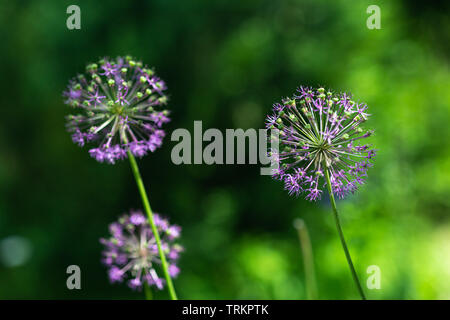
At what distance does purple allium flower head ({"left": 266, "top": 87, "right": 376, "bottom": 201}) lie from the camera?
192 centimetres

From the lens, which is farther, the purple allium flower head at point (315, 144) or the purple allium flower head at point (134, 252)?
the purple allium flower head at point (134, 252)

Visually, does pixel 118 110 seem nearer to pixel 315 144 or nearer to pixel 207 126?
pixel 315 144

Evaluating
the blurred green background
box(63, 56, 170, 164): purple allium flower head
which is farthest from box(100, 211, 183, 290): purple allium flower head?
the blurred green background

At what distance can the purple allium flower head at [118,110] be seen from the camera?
2.18m

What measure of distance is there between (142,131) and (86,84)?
0.38 metres

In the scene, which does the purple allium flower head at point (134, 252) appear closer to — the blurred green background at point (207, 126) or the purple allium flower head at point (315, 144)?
the purple allium flower head at point (315, 144)

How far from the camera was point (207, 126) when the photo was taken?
29.8ft

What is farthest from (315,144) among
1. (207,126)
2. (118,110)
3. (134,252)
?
(207,126)

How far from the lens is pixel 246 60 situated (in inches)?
345

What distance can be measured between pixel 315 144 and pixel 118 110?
3.27 feet

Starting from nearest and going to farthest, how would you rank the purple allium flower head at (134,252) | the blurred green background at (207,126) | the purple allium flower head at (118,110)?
the purple allium flower head at (118,110)
the purple allium flower head at (134,252)
the blurred green background at (207,126)

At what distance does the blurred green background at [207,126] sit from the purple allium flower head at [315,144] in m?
4.71

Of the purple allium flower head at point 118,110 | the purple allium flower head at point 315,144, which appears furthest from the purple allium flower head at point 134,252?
the purple allium flower head at point 315,144

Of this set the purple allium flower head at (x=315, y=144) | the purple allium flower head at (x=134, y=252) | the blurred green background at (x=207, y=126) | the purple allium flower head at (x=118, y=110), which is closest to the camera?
the purple allium flower head at (x=315, y=144)
